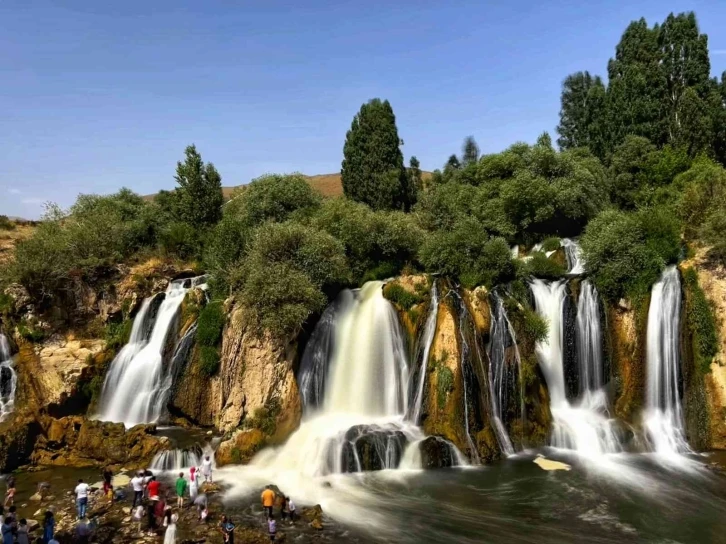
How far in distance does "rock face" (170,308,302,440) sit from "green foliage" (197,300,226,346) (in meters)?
0.56

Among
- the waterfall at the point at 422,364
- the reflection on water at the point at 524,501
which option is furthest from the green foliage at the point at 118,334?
the waterfall at the point at 422,364

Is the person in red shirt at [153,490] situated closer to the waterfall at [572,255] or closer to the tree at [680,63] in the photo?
the waterfall at [572,255]

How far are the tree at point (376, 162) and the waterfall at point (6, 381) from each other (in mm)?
33492

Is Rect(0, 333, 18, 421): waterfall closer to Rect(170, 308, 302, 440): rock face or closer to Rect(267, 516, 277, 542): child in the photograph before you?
Rect(170, 308, 302, 440): rock face

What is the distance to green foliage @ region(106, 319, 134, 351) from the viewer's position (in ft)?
102

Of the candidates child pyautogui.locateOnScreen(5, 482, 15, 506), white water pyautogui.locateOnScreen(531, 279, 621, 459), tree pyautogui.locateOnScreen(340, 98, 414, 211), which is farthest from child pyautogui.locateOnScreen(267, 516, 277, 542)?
tree pyautogui.locateOnScreen(340, 98, 414, 211)

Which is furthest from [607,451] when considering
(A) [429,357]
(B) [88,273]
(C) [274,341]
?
(B) [88,273]

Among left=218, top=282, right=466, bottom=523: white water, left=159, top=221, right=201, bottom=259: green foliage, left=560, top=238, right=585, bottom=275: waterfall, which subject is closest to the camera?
left=218, top=282, right=466, bottom=523: white water

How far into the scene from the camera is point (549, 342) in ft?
91.1

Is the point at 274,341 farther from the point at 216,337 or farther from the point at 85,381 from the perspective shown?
the point at 85,381

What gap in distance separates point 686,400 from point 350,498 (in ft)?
56.7

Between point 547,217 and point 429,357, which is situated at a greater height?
point 547,217

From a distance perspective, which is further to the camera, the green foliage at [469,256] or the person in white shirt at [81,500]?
the green foliage at [469,256]

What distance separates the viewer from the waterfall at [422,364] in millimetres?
25328
